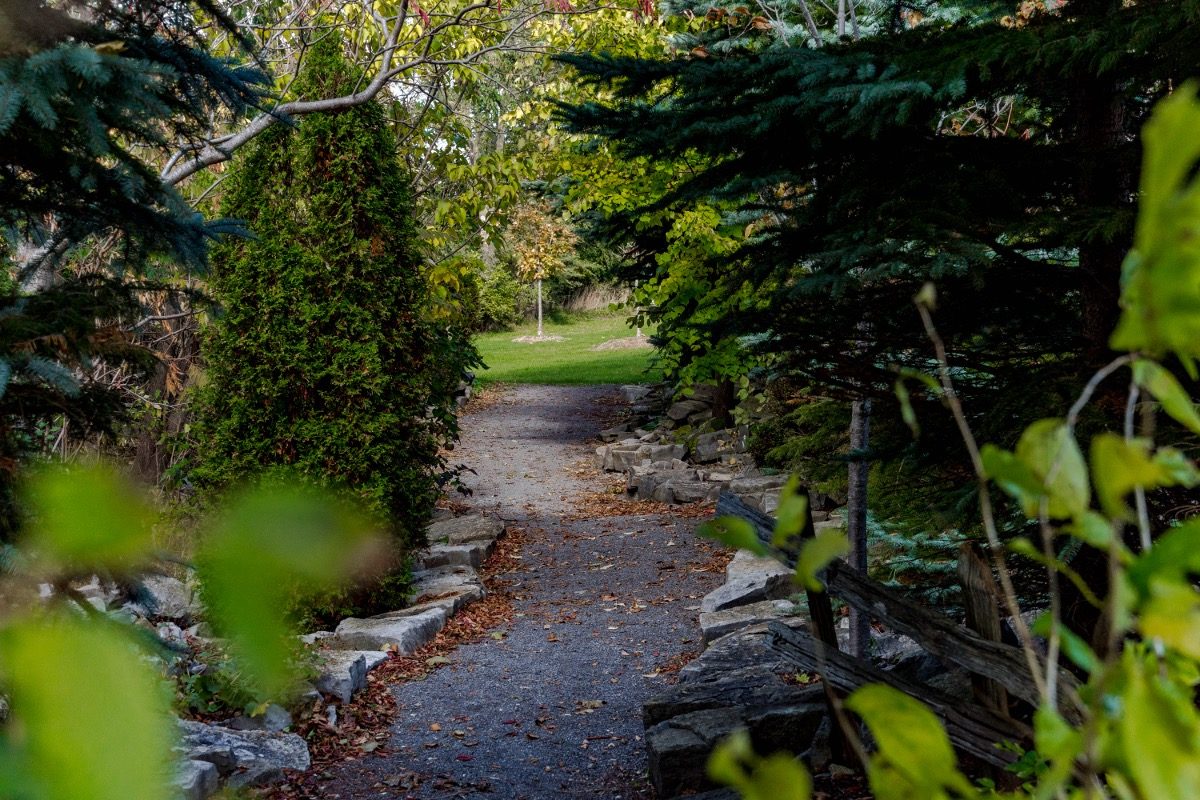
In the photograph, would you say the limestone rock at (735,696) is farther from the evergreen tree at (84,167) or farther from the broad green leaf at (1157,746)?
the broad green leaf at (1157,746)

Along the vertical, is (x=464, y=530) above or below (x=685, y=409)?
below

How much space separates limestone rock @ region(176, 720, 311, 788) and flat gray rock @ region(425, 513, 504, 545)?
13.8ft

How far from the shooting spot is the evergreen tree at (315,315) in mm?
6812

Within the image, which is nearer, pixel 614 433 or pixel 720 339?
pixel 720 339

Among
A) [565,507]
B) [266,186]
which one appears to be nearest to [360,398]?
[266,186]

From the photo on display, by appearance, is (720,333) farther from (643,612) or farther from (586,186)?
(586,186)

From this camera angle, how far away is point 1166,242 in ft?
1.63

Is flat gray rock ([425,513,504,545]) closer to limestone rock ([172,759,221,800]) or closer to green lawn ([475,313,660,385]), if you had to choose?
limestone rock ([172,759,221,800])

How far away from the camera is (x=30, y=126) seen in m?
3.10

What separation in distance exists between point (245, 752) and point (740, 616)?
127 inches

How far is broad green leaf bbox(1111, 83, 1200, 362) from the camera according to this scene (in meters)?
0.42

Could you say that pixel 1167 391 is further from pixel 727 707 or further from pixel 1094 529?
pixel 727 707

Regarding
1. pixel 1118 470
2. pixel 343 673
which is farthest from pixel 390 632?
pixel 1118 470

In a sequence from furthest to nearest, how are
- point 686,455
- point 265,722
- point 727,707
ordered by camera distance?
point 686,455 → point 265,722 → point 727,707
